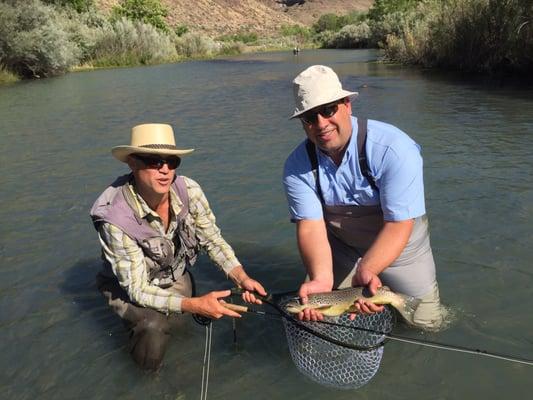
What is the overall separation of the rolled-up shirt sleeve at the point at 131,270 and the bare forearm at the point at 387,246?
1405 millimetres

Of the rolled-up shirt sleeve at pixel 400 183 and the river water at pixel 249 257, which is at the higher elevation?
the rolled-up shirt sleeve at pixel 400 183

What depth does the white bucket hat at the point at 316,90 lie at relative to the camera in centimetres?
332

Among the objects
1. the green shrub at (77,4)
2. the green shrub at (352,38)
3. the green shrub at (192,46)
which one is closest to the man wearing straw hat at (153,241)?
the green shrub at (77,4)

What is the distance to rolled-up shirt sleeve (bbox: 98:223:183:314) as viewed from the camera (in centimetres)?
357

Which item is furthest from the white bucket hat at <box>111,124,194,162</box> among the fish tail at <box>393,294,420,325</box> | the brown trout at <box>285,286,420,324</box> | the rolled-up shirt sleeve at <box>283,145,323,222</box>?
the fish tail at <box>393,294,420,325</box>

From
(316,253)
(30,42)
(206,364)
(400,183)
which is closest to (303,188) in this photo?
(316,253)

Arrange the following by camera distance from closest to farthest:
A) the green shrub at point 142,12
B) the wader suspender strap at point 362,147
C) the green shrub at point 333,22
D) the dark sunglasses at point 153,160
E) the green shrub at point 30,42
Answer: the dark sunglasses at point 153,160, the wader suspender strap at point 362,147, the green shrub at point 30,42, the green shrub at point 142,12, the green shrub at point 333,22

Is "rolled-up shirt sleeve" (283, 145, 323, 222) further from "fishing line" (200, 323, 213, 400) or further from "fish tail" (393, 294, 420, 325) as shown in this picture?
"fishing line" (200, 323, 213, 400)

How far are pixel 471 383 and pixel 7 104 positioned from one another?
1987 centimetres

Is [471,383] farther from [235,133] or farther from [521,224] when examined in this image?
[235,133]

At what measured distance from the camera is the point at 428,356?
4.05 m

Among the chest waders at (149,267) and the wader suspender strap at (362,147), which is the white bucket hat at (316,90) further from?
the chest waders at (149,267)

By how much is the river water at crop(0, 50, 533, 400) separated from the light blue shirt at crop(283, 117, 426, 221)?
4.16 ft

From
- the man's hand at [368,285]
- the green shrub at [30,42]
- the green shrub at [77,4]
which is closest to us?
the man's hand at [368,285]
